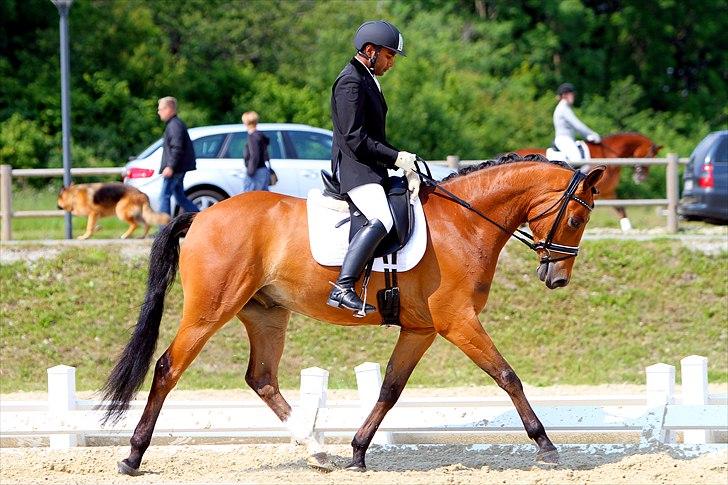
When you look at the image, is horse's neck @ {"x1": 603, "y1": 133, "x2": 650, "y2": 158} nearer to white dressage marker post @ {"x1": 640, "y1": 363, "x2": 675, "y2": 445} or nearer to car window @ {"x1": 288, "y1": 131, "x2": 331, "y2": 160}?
car window @ {"x1": 288, "y1": 131, "x2": 331, "y2": 160}

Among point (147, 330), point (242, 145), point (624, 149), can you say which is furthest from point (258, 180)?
point (147, 330)

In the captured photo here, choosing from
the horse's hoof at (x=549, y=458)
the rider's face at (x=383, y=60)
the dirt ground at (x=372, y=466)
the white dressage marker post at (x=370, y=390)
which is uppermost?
the rider's face at (x=383, y=60)

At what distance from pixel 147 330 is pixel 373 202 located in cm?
185

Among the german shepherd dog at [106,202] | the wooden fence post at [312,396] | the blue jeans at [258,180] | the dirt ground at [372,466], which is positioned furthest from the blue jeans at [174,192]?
the wooden fence post at [312,396]

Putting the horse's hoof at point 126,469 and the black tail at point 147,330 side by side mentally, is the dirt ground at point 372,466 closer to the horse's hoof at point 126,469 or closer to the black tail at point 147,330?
the horse's hoof at point 126,469

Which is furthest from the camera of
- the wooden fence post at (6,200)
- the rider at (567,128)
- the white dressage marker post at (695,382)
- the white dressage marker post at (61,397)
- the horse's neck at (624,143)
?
the horse's neck at (624,143)

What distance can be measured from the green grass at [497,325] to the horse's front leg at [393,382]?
187 inches

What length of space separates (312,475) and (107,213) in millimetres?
8838

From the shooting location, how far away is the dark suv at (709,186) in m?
17.1

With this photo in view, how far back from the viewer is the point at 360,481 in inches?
307

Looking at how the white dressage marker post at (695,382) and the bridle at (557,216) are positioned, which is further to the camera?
the white dressage marker post at (695,382)

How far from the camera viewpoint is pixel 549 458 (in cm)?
794

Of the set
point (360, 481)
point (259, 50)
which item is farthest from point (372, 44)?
point (259, 50)

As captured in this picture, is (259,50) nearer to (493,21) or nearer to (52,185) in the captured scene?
(493,21)
